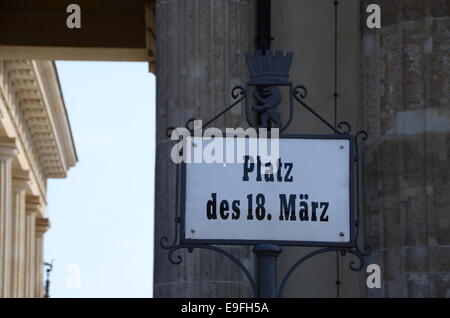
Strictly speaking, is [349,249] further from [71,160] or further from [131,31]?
[71,160]

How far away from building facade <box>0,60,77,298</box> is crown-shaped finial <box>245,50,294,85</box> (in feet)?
143

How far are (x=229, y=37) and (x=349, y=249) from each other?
1074cm

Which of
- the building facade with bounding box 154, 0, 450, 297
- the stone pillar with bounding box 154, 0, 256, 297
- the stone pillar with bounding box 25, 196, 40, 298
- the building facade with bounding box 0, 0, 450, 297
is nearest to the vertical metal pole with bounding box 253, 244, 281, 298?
the building facade with bounding box 154, 0, 450, 297

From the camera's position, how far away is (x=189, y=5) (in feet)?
66.0

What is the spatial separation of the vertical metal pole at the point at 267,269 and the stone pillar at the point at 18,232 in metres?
54.4

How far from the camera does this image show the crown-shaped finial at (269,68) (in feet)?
31.8

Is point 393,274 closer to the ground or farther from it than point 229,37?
closer to the ground

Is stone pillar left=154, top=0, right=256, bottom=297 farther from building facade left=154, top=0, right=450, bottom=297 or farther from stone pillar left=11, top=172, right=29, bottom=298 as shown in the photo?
stone pillar left=11, top=172, right=29, bottom=298

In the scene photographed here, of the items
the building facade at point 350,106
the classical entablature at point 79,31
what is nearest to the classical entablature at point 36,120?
the classical entablature at point 79,31

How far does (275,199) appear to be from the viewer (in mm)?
9352

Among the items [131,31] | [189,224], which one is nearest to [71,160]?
[131,31]

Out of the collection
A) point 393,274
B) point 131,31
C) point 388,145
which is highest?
point 131,31

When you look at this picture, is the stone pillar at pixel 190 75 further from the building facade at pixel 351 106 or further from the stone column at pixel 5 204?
the stone column at pixel 5 204

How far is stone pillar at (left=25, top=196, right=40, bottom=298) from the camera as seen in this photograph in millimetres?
69562
